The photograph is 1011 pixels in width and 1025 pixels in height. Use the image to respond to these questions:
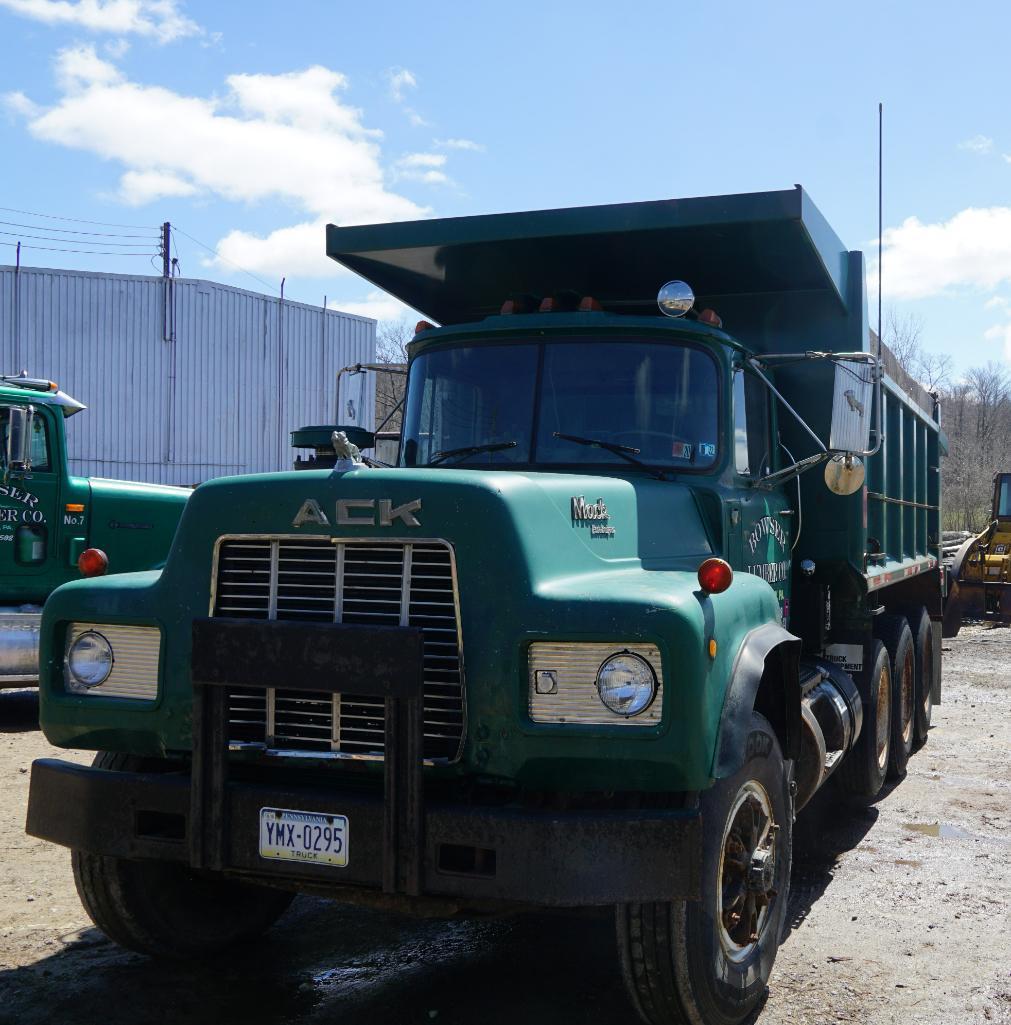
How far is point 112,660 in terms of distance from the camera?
3955 mm

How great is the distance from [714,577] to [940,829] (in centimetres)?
388

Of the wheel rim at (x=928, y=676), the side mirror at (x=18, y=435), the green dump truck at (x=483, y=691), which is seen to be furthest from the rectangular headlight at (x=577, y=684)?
the side mirror at (x=18, y=435)

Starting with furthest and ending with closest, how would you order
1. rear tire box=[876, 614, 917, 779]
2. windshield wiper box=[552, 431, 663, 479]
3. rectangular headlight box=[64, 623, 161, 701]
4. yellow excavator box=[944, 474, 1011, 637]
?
yellow excavator box=[944, 474, 1011, 637] < rear tire box=[876, 614, 917, 779] < windshield wiper box=[552, 431, 663, 479] < rectangular headlight box=[64, 623, 161, 701]

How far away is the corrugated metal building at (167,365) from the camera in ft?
76.6

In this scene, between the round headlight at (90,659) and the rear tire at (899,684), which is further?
the rear tire at (899,684)

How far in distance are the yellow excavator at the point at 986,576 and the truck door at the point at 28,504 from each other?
13465 millimetres

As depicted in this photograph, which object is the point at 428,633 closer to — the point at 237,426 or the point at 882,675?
the point at 882,675

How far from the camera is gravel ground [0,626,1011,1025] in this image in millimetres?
4129

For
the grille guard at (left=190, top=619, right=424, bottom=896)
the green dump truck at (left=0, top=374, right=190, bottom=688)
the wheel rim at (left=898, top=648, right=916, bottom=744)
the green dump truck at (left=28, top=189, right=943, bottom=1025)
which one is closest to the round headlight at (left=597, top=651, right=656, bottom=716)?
the green dump truck at (left=28, top=189, right=943, bottom=1025)

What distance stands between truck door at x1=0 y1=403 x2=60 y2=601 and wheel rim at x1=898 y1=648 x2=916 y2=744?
22.9 ft

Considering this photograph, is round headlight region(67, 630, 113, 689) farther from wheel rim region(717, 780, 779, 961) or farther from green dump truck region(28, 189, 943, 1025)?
wheel rim region(717, 780, 779, 961)

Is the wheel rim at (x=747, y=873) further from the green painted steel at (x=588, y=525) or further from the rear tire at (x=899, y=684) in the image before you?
the rear tire at (x=899, y=684)

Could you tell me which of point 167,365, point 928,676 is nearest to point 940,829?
point 928,676

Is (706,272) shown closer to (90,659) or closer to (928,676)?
(90,659)
